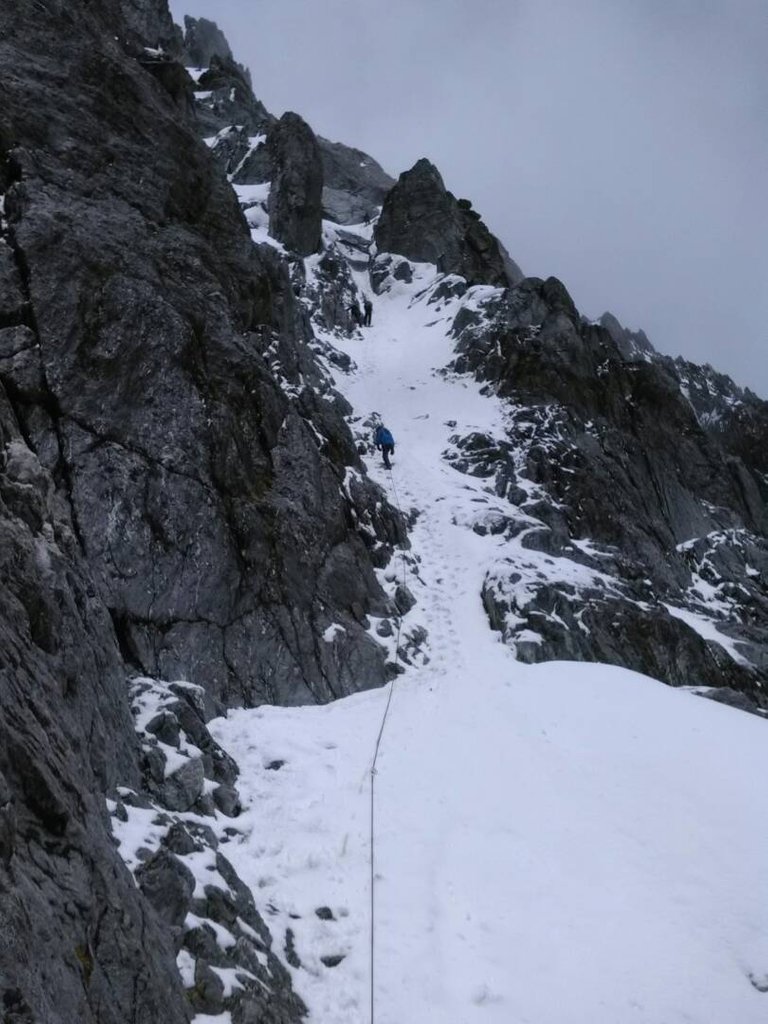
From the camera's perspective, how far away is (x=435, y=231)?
162ft

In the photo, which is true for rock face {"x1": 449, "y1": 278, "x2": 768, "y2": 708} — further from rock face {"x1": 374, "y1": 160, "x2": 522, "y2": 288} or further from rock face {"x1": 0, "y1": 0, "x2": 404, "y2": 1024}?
rock face {"x1": 374, "y1": 160, "x2": 522, "y2": 288}

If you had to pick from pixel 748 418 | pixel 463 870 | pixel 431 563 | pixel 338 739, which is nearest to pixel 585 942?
pixel 463 870

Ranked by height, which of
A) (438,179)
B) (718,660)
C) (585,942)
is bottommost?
(585,942)

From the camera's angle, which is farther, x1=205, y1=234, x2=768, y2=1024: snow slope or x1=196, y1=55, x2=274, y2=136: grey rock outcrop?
x1=196, y1=55, x2=274, y2=136: grey rock outcrop

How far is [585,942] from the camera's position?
8430 millimetres

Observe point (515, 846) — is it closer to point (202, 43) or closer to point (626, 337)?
point (626, 337)

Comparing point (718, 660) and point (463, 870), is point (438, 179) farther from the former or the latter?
point (463, 870)

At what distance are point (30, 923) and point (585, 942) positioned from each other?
21.3ft

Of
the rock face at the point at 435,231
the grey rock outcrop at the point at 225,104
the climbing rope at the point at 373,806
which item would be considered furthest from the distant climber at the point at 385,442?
the grey rock outcrop at the point at 225,104

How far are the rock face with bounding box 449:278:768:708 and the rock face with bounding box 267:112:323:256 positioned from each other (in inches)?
432

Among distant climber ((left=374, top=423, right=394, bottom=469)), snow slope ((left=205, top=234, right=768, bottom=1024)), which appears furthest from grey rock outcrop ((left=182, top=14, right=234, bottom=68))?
snow slope ((left=205, top=234, right=768, bottom=1024))

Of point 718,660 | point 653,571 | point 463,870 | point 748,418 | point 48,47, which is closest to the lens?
point 463,870

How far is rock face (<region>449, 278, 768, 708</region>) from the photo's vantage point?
20250 millimetres

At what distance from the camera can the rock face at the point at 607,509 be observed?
2025 cm
